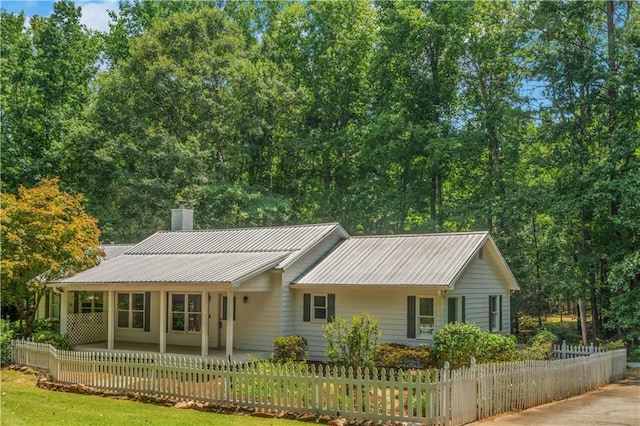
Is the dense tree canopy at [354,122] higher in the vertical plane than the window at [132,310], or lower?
higher

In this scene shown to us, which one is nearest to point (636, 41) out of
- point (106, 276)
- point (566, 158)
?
point (566, 158)

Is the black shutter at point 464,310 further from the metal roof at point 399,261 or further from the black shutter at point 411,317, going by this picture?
the black shutter at point 411,317

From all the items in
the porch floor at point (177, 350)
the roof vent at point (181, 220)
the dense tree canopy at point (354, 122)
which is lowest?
the porch floor at point (177, 350)

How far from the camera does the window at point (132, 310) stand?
24688mm

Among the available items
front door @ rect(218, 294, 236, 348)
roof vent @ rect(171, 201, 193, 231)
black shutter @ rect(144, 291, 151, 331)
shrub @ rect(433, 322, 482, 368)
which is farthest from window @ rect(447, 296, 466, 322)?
roof vent @ rect(171, 201, 193, 231)

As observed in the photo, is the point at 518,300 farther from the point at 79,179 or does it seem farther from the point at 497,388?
the point at 79,179

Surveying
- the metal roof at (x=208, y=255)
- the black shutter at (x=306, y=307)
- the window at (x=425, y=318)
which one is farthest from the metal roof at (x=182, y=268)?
the window at (x=425, y=318)

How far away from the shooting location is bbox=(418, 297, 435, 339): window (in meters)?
19.7

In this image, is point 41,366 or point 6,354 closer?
point 41,366

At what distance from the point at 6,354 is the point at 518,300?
2377 centimetres

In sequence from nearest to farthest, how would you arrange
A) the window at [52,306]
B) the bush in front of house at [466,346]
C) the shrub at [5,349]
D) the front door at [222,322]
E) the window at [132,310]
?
the bush in front of house at [466,346] < the shrub at [5,349] < the front door at [222,322] < the window at [132,310] < the window at [52,306]

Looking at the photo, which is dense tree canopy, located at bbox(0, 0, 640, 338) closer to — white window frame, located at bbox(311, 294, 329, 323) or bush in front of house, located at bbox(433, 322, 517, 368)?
bush in front of house, located at bbox(433, 322, 517, 368)

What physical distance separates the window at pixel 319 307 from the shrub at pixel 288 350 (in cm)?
112

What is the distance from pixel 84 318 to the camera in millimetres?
24828
